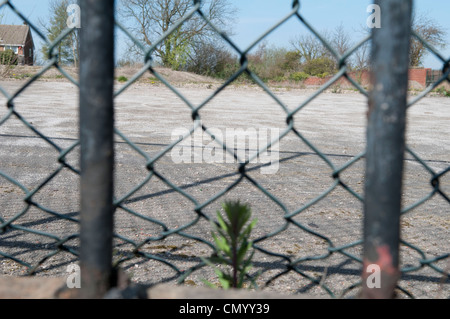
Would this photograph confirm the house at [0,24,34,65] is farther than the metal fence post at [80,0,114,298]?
Yes

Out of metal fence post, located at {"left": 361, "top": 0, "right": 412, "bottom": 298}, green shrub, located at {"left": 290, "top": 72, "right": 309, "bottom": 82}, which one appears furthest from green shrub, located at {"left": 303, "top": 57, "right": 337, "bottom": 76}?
metal fence post, located at {"left": 361, "top": 0, "right": 412, "bottom": 298}

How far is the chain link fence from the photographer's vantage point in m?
1.02

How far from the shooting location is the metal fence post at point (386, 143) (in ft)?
2.25

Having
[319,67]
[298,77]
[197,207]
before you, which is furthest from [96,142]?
[319,67]

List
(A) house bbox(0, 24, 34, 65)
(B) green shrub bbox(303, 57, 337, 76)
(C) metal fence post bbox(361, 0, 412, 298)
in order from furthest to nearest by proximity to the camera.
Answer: (B) green shrub bbox(303, 57, 337, 76), (A) house bbox(0, 24, 34, 65), (C) metal fence post bbox(361, 0, 412, 298)

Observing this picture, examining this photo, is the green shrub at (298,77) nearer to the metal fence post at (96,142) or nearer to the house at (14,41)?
the house at (14,41)

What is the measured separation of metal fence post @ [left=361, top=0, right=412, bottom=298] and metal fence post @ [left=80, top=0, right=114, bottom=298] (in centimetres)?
40

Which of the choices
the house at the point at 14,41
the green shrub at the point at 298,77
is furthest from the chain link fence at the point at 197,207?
the green shrub at the point at 298,77

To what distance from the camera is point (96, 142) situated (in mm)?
731

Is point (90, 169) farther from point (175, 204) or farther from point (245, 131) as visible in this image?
point (245, 131)

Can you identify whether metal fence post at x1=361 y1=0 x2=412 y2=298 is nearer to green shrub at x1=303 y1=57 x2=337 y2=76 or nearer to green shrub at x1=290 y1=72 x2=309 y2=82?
green shrub at x1=290 y1=72 x2=309 y2=82

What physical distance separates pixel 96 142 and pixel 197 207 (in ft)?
1.26

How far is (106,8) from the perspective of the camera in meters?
0.72

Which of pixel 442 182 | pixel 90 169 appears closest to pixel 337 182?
pixel 90 169
